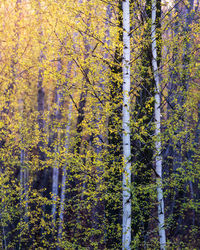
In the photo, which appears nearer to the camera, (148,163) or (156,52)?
(148,163)

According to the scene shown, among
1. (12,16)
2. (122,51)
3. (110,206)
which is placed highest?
(12,16)

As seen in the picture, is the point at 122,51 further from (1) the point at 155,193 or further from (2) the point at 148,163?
(1) the point at 155,193

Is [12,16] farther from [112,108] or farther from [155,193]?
[155,193]

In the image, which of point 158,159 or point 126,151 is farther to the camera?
point 158,159

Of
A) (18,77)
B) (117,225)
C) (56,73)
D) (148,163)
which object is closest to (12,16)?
(18,77)

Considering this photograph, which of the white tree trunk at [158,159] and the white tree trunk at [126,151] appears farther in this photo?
the white tree trunk at [158,159]

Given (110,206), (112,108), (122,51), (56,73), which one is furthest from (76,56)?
(110,206)

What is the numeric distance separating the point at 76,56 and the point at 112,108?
73.6 inches

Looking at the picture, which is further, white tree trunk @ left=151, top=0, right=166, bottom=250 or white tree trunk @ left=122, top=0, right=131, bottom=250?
white tree trunk @ left=151, top=0, right=166, bottom=250

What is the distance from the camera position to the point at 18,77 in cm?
1052

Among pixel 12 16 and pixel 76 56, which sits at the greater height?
pixel 12 16

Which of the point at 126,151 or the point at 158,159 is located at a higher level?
the point at 126,151

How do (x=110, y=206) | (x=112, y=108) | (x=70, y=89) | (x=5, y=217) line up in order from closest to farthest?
(x=112, y=108) → (x=110, y=206) → (x=70, y=89) → (x=5, y=217)

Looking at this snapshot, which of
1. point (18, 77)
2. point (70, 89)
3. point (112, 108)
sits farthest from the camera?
point (18, 77)
